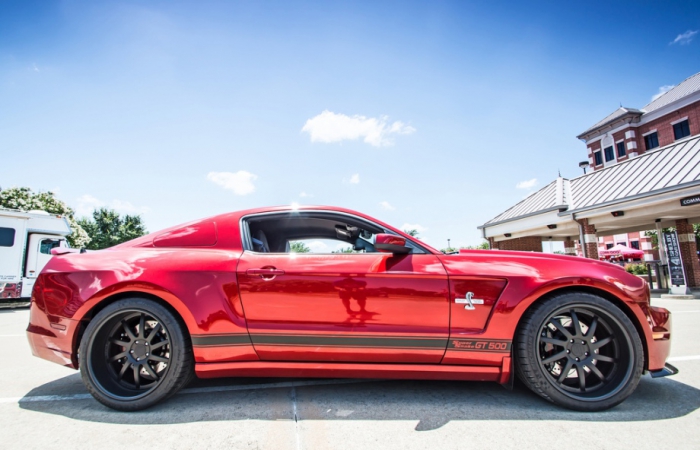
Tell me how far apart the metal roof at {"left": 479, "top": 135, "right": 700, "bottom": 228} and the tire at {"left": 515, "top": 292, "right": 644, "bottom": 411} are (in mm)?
11194

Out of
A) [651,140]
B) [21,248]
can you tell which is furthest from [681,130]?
[21,248]

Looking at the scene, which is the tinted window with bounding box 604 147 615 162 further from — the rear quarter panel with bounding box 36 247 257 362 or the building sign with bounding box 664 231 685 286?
the rear quarter panel with bounding box 36 247 257 362

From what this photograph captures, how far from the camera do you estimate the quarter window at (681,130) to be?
2359 cm

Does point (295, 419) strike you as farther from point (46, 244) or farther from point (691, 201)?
point (46, 244)

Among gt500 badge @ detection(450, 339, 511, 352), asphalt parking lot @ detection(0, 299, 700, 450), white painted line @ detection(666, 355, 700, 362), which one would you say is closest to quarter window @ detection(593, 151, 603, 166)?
white painted line @ detection(666, 355, 700, 362)

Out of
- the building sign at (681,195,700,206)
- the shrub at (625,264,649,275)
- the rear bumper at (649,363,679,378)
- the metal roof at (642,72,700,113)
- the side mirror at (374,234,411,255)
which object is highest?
the metal roof at (642,72,700,113)

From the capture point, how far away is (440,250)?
8.04ft

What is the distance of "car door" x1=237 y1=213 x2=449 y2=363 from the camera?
87.4 inches

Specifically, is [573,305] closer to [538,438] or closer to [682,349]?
[538,438]

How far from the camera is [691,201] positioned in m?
9.99

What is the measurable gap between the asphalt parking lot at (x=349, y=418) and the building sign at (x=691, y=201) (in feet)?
34.1

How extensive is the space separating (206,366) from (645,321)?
2.94 m

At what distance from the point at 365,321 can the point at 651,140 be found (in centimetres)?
3333

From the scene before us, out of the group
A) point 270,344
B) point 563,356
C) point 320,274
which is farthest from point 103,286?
point 563,356
